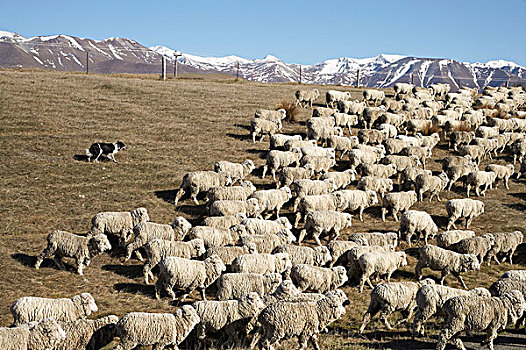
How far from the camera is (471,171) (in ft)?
63.8

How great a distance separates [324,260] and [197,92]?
24.6m

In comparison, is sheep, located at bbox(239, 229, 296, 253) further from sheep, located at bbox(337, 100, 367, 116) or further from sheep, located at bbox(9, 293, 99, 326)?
sheep, located at bbox(337, 100, 367, 116)

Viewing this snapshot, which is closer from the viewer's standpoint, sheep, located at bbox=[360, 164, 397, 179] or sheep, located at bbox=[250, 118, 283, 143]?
sheep, located at bbox=[360, 164, 397, 179]

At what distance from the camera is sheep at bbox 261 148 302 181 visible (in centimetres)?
1920

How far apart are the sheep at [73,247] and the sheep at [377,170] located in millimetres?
10692

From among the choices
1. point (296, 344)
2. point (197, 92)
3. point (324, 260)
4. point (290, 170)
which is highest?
point (197, 92)

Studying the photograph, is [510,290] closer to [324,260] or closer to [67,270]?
[324,260]

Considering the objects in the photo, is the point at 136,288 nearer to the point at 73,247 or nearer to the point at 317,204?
the point at 73,247

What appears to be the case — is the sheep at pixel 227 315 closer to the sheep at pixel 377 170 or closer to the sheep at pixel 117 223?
the sheep at pixel 117 223

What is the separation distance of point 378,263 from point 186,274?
187 inches

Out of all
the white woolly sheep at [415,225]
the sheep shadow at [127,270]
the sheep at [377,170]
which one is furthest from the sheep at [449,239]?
the sheep shadow at [127,270]

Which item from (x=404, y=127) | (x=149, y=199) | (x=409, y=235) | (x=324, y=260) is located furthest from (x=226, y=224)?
(x=404, y=127)

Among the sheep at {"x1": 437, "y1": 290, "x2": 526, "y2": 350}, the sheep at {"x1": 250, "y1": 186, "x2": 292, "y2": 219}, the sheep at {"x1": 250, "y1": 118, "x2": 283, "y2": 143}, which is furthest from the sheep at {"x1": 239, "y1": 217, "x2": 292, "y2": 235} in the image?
the sheep at {"x1": 250, "y1": 118, "x2": 283, "y2": 143}

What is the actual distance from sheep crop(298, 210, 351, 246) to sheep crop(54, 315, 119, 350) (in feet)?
23.4
